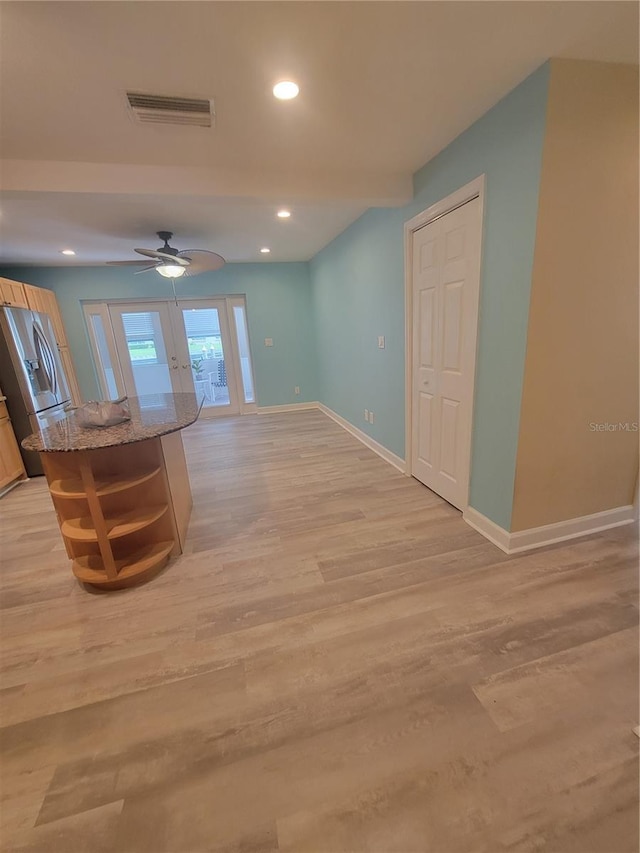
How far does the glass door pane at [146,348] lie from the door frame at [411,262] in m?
4.21

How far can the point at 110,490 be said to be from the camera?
1.90 metres

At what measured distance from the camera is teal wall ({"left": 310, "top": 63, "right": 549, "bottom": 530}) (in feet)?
5.65

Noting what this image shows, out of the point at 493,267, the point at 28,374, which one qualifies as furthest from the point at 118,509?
the point at 493,267

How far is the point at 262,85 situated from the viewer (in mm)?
1615

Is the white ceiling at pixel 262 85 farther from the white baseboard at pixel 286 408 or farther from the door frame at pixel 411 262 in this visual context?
the white baseboard at pixel 286 408

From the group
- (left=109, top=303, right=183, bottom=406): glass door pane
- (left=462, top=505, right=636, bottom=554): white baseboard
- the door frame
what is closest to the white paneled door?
the door frame

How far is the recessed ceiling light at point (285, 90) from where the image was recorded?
160 cm

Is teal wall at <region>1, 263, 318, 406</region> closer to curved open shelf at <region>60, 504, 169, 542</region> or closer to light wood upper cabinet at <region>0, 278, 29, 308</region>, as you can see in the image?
light wood upper cabinet at <region>0, 278, 29, 308</region>

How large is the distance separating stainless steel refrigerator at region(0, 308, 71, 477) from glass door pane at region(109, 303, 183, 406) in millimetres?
1397

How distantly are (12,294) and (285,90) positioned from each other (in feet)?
12.6

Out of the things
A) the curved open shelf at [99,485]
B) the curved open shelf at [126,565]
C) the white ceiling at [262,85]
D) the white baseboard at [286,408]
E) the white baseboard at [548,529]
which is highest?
the white ceiling at [262,85]

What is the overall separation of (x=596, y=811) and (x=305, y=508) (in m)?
2.09

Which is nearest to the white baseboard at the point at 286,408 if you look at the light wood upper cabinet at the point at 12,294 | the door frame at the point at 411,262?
the door frame at the point at 411,262

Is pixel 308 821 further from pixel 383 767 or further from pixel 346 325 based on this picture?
pixel 346 325
